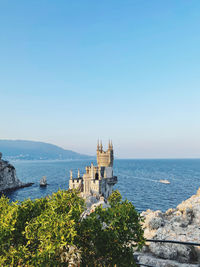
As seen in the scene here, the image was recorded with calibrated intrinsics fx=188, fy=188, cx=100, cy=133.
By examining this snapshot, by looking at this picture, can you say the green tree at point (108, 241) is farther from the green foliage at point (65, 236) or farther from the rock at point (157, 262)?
the rock at point (157, 262)

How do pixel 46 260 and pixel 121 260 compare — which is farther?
pixel 121 260

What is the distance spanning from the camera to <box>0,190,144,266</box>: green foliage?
304 inches

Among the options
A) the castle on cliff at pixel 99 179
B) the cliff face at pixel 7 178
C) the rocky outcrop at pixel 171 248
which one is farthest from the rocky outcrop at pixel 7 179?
the rocky outcrop at pixel 171 248

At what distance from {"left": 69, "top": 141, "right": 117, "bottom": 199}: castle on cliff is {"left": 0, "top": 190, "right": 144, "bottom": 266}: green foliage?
4804 centimetres

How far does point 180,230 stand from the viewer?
54.6 feet

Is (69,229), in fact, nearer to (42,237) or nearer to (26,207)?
(42,237)

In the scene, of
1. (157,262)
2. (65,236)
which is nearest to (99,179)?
(157,262)

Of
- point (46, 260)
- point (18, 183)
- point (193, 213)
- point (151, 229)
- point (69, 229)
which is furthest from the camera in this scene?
point (18, 183)

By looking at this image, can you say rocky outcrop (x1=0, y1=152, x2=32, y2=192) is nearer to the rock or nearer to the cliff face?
the cliff face

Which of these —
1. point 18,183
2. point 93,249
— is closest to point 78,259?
point 93,249

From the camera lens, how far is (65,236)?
26.3ft

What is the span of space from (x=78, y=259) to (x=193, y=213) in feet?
60.9

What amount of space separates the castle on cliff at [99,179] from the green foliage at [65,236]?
158 feet

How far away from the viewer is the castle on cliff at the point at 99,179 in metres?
60.0
